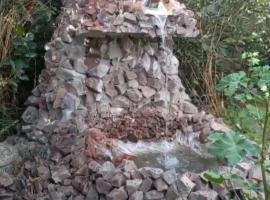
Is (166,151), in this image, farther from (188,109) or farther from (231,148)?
(231,148)

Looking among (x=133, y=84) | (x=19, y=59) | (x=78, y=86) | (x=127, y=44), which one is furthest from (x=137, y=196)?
(x=19, y=59)

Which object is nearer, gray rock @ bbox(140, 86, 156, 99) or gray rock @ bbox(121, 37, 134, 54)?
gray rock @ bbox(121, 37, 134, 54)

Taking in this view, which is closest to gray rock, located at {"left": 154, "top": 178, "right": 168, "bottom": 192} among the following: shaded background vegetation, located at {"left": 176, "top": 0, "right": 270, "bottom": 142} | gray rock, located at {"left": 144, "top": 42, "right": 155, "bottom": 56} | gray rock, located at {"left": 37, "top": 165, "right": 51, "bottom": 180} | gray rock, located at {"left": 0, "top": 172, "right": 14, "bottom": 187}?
gray rock, located at {"left": 37, "top": 165, "right": 51, "bottom": 180}

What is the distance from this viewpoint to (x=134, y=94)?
16.0ft

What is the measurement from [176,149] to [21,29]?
5.50ft

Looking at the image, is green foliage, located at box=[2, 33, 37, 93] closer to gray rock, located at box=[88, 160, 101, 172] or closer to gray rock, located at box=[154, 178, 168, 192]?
gray rock, located at box=[88, 160, 101, 172]

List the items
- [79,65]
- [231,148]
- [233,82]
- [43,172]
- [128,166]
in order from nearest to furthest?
[231,148] < [233,82] < [128,166] < [43,172] < [79,65]

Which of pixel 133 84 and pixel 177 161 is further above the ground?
pixel 133 84

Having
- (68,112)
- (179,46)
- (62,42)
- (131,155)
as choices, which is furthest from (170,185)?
(179,46)

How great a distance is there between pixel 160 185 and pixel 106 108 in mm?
1200

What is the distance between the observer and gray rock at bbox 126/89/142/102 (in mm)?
4879

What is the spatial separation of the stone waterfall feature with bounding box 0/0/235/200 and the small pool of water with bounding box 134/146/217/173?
6.4 inches

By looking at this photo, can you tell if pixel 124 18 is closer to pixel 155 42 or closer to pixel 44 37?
pixel 155 42

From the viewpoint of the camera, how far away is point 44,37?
531cm
